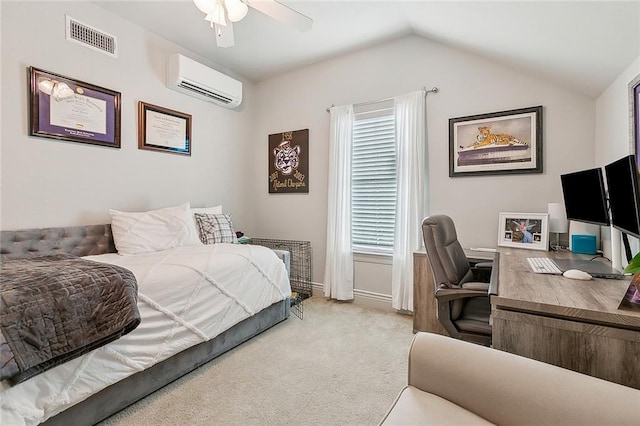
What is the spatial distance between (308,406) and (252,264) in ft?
3.88

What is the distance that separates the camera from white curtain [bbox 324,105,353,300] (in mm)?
3494

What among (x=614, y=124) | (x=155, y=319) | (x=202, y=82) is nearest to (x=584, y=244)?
(x=614, y=124)

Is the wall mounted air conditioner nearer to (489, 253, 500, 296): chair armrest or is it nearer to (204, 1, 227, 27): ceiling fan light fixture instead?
(204, 1, 227, 27): ceiling fan light fixture

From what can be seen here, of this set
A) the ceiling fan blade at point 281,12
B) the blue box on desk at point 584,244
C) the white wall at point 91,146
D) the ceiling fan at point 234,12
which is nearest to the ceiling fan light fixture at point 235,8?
the ceiling fan at point 234,12

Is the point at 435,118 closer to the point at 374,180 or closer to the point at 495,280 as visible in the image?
the point at 374,180

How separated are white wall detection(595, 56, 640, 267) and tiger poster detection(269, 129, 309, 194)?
273 cm

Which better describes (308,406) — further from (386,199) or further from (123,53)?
(123,53)

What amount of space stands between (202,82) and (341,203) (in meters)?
2.01

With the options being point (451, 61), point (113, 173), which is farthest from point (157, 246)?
point (451, 61)

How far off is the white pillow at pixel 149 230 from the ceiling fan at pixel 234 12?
5.22 feet

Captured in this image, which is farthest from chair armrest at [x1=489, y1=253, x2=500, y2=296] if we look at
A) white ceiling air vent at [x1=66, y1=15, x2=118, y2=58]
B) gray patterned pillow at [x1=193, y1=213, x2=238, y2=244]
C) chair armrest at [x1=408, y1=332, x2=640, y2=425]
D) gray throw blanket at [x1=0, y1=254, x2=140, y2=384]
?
white ceiling air vent at [x1=66, y1=15, x2=118, y2=58]

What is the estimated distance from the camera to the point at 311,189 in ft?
12.6

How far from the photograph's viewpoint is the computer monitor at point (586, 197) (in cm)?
179

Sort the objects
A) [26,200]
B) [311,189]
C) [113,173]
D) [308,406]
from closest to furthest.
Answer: [308,406], [26,200], [113,173], [311,189]
